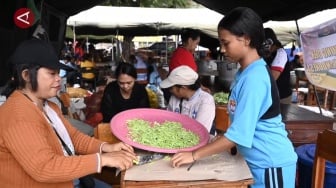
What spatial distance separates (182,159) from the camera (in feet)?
4.89

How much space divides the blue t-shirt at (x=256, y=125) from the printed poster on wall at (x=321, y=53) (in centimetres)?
89

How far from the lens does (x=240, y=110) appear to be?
Answer: 146 centimetres

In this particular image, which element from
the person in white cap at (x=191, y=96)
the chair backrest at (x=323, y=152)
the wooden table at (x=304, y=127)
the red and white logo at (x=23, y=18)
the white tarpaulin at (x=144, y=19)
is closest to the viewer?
the chair backrest at (x=323, y=152)

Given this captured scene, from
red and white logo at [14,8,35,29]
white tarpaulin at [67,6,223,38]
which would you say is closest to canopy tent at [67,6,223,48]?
white tarpaulin at [67,6,223,38]

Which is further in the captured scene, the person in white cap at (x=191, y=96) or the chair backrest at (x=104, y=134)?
the person in white cap at (x=191, y=96)

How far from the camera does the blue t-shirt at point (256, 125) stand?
1.45m

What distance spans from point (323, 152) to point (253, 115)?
1.74ft

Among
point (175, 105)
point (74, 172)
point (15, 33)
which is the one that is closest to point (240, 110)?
point (74, 172)

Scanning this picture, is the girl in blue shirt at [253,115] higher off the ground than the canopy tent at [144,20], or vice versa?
the canopy tent at [144,20]

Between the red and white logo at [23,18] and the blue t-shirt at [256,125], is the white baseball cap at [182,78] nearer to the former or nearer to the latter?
the blue t-shirt at [256,125]

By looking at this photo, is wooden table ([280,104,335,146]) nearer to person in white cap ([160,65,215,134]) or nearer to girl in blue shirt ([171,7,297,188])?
person in white cap ([160,65,215,134])

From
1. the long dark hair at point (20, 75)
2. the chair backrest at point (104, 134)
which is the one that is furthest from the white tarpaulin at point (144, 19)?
the long dark hair at point (20, 75)

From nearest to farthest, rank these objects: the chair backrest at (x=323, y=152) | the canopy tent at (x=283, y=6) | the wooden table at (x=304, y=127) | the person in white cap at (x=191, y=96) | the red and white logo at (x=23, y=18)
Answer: the chair backrest at (x=323, y=152) → the person in white cap at (x=191, y=96) → the wooden table at (x=304, y=127) → the red and white logo at (x=23, y=18) → the canopy tent at (x=283, y=6)

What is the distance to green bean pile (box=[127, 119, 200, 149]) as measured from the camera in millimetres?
1743
